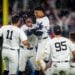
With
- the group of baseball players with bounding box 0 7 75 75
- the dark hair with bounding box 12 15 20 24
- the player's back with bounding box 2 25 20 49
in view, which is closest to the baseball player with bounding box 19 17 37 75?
the group of baseball players with bounding box 0 7 75 75

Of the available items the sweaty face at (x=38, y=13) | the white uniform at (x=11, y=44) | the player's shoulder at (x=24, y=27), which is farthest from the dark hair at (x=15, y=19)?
the sweaty face at (x=38, y=13)

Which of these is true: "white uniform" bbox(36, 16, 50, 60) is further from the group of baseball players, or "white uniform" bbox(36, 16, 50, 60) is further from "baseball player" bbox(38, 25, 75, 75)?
"baseball player" bbox(38, 25, 75, 75)

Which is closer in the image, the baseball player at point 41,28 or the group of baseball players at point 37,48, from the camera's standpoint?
the group of baseball players at point 37,48

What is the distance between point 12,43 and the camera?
34.3 ft

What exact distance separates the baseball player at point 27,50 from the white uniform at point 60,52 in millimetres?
1484

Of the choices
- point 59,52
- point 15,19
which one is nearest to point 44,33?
point 15,19

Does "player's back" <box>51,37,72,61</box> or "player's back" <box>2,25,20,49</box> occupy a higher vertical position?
"player's back" <box>2,25,20,49</box>

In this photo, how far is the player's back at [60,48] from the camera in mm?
9445

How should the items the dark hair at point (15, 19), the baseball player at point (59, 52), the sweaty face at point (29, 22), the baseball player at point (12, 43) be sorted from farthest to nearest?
the sweaty face at point (29, 22)
the dark hair at point (15, 19)
the baseball player at point (12, 43)
the baseball player at point (59, 52)

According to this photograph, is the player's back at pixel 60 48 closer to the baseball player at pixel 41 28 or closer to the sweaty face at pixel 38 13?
the baseball player at pixel 41 28

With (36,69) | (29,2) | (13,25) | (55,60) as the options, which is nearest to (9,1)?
(29,2)

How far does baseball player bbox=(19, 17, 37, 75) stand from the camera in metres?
10.9

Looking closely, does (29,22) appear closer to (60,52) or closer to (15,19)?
(15,19)

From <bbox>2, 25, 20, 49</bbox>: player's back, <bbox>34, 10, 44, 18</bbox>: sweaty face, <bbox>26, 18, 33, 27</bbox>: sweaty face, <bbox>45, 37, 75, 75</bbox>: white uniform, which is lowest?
<bbox>45, 37, 75, 75</bbox>: white uniform
